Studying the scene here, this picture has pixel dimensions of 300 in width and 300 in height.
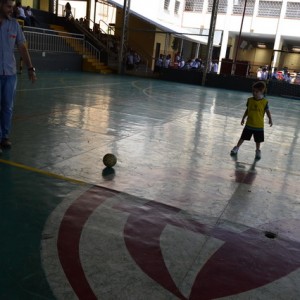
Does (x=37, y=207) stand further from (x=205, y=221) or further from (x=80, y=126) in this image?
(x=80, y=126)

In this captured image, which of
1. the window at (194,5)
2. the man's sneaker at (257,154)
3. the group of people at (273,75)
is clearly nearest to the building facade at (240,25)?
the window at (194,5)

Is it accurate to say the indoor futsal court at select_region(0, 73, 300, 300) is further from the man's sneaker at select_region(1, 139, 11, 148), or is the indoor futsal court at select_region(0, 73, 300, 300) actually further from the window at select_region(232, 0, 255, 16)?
the window at select_region(232, 0, 255, 16)

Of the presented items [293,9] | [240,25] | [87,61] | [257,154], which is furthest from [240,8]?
[257,154]

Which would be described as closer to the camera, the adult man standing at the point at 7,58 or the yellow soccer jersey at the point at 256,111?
the adult man standing at the point at 7,58

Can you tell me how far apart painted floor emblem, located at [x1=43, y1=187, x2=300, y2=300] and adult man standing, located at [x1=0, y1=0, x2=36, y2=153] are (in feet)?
7.03

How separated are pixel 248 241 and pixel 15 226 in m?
2.14

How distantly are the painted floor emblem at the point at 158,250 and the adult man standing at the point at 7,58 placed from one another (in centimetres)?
214

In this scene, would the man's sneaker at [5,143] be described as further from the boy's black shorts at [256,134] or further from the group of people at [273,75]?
the group of people at [273,75]

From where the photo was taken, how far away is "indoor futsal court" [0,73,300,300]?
2.71 meters

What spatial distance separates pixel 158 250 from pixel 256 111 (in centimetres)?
419

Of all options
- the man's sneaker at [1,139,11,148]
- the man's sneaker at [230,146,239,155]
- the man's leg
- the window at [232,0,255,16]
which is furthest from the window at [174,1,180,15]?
the man's sneaker at [1,139,11,148]

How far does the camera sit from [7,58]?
16.9ft

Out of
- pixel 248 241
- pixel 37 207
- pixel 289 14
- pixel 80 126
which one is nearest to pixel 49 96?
pixel 80 126

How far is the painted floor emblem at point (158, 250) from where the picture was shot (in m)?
2.69
